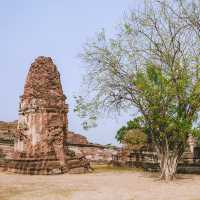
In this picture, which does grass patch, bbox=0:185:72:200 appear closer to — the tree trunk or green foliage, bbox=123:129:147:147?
the tree trunk

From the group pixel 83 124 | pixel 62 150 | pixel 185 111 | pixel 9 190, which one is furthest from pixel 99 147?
pixel 9 190

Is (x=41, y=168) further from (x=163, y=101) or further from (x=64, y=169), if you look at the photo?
(x=163, y=101)

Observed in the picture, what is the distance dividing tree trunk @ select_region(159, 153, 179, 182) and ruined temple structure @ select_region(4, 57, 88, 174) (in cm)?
430

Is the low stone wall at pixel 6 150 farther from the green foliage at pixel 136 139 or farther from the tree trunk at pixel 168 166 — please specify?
the tree trunk at pixel 168 166

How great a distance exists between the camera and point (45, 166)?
16797mm

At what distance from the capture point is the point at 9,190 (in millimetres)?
→ 10523

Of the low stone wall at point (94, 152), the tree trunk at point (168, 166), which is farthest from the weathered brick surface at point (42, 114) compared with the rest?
the low stone wall at point (94, 152)

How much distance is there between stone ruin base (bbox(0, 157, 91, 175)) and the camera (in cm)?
1670

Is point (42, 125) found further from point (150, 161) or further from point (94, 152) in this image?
point (94, 152)

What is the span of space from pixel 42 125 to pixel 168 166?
6.51m

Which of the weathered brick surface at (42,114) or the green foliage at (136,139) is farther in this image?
the green foliage at (136,139)

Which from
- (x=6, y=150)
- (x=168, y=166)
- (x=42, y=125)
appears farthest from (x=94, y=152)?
(x=168, y=166)

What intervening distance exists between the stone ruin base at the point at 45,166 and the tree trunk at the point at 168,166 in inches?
167

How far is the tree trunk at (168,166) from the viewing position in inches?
573
